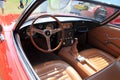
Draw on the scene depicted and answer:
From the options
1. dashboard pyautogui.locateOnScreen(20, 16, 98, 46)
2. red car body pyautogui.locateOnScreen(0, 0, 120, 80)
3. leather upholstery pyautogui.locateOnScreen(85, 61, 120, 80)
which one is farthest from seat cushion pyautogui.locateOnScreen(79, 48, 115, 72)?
red car body pyautogui.locateOnScreen(0, 0, 120, 80)

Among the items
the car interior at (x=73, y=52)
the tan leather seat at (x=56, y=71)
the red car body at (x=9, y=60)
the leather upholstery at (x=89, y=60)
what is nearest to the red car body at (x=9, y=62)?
the red car body at (x=9, y=60)

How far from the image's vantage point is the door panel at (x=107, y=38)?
9.28 ft

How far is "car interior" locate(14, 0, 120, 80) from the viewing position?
2.43 meters

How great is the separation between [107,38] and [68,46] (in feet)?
1.75

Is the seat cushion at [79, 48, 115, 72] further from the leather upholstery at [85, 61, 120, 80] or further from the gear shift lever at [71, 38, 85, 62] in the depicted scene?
the leather upholstery at [85, 61, 120, 80]

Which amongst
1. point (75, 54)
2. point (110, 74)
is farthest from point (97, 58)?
point (110, 74)

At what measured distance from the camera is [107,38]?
296 centimetres

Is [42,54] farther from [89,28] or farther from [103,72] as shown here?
[103,72]

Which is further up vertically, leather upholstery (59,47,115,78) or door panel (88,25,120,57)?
door panel (88,25,120,57)

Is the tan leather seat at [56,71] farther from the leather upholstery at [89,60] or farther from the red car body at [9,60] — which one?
the red car body at [9,60]

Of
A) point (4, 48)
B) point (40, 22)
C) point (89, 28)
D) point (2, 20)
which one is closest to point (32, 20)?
point (40, 22)

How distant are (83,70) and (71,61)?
0.26 meters

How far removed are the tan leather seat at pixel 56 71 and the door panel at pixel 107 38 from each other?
0.76 metres

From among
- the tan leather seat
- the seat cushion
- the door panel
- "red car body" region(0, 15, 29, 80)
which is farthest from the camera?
the door panel
